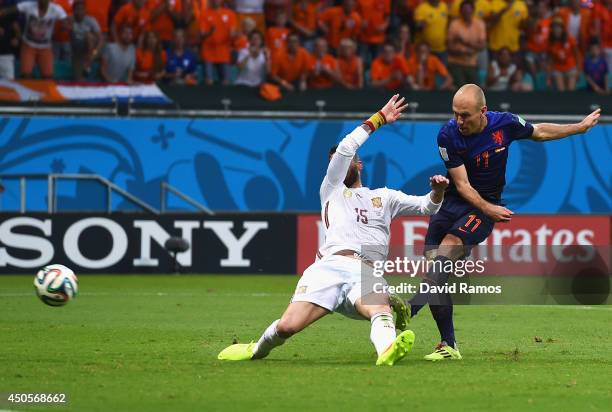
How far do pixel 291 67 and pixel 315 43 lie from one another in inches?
30.8

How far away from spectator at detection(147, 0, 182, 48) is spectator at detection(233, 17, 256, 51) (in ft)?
3.71

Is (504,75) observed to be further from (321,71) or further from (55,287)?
(55,287)

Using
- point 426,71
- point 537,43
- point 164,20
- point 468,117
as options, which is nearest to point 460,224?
point 468,117

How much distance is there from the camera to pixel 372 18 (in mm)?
24672

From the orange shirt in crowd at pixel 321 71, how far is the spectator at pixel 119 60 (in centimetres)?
334

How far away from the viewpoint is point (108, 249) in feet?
67.8

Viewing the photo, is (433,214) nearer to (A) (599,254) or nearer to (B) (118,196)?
(A) (599,254)

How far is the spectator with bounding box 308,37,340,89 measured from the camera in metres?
23.8

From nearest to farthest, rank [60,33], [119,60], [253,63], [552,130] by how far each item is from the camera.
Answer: [552,130] < [119,60] < [60,33] < [253,63]

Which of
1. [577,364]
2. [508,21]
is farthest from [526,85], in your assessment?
[577,364]

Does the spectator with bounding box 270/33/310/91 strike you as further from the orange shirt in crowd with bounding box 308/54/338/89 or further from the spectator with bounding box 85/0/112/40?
the spectator with bounding box 85/0/112/40

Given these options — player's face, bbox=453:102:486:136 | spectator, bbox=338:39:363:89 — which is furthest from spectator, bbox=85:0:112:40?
player's face, bbox=453:102:486:136

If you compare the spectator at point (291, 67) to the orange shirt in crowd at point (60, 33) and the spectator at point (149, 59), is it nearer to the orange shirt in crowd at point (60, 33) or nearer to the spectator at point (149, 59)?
the spectator at point (149, 59)

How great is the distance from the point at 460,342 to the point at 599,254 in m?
8.29
